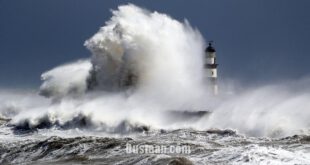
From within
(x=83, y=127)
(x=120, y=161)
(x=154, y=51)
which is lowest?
(x=120, y=161)

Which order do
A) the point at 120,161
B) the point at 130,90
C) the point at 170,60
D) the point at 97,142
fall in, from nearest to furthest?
the point at 120,161 < the point at 97,142 < the point at 130,90 < the point at 170,60

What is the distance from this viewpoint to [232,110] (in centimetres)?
3750

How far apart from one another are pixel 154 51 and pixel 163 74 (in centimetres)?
192

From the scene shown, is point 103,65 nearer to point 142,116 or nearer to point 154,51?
point 154,51

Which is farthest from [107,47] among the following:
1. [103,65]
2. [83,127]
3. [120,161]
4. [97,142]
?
[120,161]

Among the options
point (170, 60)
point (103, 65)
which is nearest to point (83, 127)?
point (103, 65)

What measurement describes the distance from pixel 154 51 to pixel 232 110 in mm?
9764

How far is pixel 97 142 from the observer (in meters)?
31.2

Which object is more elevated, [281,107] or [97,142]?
[281,107]

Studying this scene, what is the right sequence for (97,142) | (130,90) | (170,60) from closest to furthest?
1. (97,142)
2. (130,90)
3. (170,60)

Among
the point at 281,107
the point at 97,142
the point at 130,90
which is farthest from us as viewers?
the point at 130,90

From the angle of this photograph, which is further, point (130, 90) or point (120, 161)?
point (130, 90)

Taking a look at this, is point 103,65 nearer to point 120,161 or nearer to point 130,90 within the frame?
point 130,90

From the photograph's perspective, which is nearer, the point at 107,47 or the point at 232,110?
the point at 232,110
